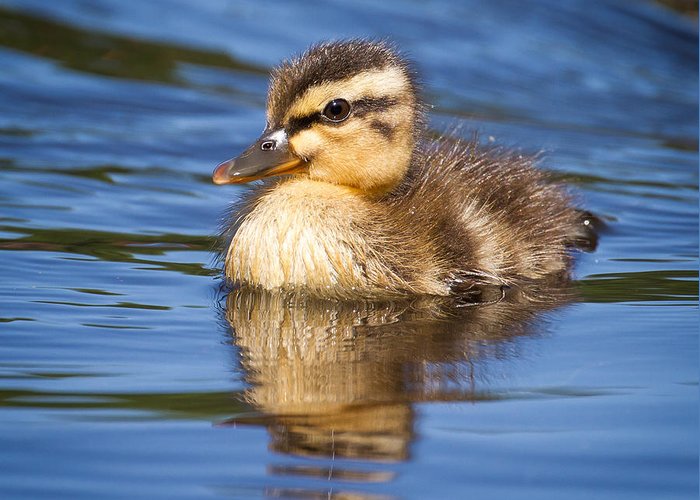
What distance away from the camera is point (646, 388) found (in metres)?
4.61

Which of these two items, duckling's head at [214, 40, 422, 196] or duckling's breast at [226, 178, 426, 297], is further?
duckling's head at [214, 40, 422, 196]

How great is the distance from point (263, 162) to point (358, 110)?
0.52m

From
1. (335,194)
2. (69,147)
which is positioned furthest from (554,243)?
(69,147)

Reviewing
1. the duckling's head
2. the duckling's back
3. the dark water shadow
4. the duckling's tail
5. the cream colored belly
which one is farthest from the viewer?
the duckling's tail

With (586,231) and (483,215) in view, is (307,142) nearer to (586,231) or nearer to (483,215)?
(483,215)

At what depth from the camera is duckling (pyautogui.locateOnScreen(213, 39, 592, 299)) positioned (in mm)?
6031

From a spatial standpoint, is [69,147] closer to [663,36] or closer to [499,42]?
[499,42]

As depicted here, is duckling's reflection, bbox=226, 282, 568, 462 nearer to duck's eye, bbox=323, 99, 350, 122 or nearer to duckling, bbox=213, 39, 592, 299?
duckling, bbox=213, 39, 592, 299

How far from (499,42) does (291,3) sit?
2391mm

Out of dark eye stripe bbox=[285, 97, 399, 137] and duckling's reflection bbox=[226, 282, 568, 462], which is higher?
dark eye stripe bbox=[285, 97, 399, 137]

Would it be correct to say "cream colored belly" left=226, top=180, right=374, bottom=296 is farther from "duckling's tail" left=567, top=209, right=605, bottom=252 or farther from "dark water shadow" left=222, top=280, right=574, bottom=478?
"duckling's tail" left=567, top=209, right=605, bottom=252

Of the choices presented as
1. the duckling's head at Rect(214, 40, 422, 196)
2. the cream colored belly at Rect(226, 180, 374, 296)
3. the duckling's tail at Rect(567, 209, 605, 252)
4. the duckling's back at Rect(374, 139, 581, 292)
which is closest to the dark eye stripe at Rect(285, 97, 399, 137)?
the duckling's head at Rect(214, 40, 422, 196)

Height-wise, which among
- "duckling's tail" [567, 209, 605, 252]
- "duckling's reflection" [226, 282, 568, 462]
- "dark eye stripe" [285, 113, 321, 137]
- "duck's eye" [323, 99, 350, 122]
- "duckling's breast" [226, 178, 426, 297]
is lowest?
"duckling's reflection" [226, 282, 568, 462]

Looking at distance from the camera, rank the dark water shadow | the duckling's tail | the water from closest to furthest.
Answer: the water, the dark water shadow, the duckling's tail
